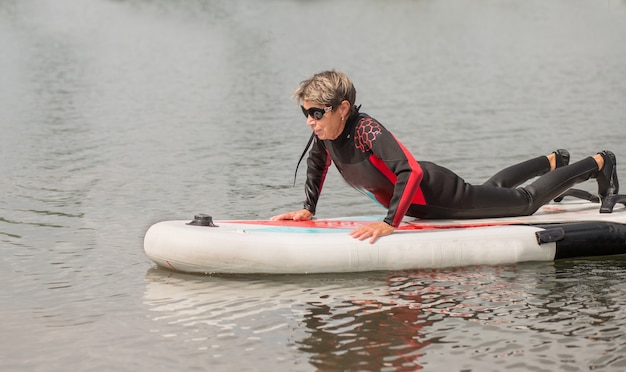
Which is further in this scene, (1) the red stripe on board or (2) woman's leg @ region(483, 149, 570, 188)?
(2) woman's leg @ region(483, 149, 570, 188)

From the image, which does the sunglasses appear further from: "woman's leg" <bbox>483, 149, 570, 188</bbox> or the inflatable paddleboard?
"woman's leg" <bbox>483, 149, 570, 188</bbox>

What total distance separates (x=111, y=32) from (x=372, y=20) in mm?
12594

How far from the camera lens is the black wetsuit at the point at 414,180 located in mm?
7441

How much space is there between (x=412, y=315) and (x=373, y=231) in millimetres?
1024

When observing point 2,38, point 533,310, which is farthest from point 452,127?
point 2,38

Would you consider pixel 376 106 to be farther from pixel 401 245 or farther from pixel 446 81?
pixel 401 245

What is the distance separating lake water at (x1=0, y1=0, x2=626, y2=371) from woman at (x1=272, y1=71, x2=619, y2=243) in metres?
0.57

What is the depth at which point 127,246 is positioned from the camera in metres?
8.80

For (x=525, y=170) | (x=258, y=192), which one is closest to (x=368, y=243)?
(x=525, y=170)

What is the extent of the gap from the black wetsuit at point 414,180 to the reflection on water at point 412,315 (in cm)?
57

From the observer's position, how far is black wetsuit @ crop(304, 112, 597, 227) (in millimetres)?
7441

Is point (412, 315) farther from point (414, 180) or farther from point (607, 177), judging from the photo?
point (607, 177)

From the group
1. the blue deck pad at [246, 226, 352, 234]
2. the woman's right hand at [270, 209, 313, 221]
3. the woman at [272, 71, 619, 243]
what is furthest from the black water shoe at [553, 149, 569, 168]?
the woman's right hand at [270, 209, 313, 221]

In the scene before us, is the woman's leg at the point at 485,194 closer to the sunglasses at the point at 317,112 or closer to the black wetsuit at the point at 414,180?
the black wetsuit at the point at 414,180
